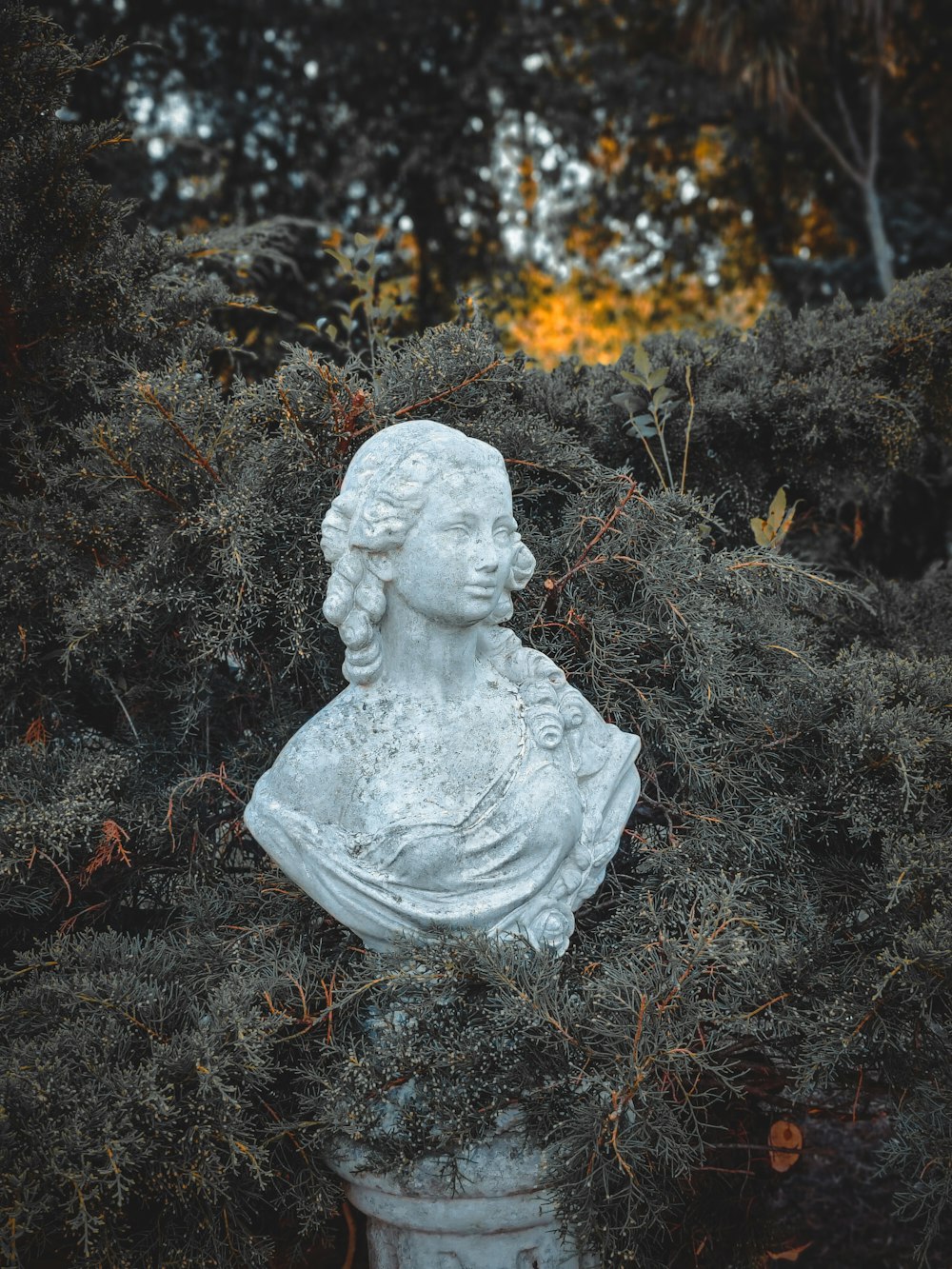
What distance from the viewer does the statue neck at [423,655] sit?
2.40 m

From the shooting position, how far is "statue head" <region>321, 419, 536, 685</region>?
7.57 feet

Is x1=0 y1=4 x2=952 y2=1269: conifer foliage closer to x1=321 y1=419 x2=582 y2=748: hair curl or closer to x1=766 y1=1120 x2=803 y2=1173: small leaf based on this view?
x1=766 y1=1120 x2=803 y2=1173: small leaf

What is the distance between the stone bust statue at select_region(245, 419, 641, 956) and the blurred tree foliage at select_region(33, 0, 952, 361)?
15.3ft

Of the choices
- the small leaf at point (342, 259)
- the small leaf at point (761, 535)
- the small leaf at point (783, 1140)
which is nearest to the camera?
the small leaf at point (783, 1140)

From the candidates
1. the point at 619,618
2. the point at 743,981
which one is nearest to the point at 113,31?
the point at 619,618

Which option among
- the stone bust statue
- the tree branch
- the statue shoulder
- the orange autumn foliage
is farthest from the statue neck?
the orange autumn foliage

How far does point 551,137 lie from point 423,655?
20.4 feet

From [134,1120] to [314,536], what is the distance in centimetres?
143

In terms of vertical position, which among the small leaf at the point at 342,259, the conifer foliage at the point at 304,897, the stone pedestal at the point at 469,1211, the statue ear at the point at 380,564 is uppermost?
the small leaf at the point at 342,259

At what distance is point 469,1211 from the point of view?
2.27 m

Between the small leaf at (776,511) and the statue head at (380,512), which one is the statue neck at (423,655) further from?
the small leaf at (776,511)

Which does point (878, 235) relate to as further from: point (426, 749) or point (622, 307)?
point (426, 749)

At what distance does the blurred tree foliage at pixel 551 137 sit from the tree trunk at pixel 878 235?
0.15 metres

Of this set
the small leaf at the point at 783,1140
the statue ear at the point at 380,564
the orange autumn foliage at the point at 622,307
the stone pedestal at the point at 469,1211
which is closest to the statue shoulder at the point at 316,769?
the statue ear at the point at 380,564
